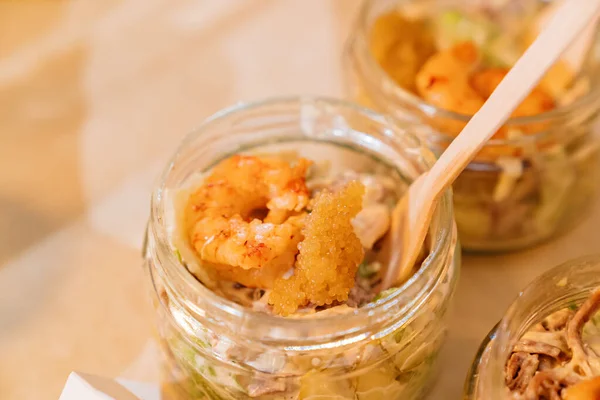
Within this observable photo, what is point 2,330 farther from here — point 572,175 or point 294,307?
point 572,175

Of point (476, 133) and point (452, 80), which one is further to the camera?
point (452, 80)

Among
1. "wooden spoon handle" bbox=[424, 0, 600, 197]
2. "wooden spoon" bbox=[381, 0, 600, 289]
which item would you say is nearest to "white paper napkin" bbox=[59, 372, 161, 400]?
"wooden spoon" bbox=[381, 0, 600, 289]

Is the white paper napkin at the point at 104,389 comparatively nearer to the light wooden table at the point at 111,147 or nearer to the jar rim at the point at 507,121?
the light wooden table at the point at 111,147

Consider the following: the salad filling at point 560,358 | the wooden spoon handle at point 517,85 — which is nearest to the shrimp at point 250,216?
the wooden spoon handle at point 517,85

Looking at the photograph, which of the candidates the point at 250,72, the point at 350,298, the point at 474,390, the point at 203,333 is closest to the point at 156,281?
the point at 203,333

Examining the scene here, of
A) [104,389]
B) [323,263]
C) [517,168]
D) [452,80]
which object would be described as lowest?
[104,389]

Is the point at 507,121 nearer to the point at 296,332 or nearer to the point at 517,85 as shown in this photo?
the point at 517,85

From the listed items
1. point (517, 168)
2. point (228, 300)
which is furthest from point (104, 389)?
point (517, 168)
